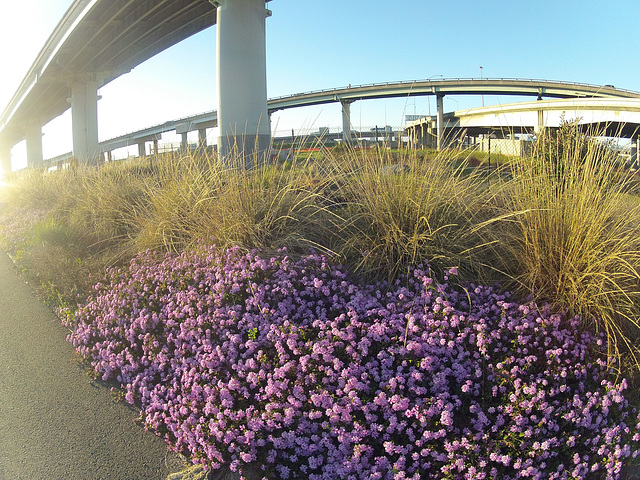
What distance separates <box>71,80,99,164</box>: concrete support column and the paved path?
101 feet

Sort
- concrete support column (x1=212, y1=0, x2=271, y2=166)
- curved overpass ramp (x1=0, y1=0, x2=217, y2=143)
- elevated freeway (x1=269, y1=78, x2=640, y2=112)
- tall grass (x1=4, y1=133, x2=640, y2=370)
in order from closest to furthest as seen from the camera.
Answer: tall grass (x1=4, y1=133, x2=640, y2=370) < concrete support column (x1=212, y1=0, x2=271, y2=166) < curved overpass ramp (x1=0, y1=0, x2=217, y2=143) < elevated freeway (x1=269, y1=78, x2=640, y2=112)

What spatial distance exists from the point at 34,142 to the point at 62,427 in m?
60.2

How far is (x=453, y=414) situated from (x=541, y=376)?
2.15 feet

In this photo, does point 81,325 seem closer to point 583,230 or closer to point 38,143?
point 583,230

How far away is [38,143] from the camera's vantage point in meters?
52.7

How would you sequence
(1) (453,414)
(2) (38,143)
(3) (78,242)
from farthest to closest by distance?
(2) (38,143), (3) (78,242), (1) (453,414)

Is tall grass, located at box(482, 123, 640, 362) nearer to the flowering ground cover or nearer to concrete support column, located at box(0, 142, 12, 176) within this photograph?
the flowering ground cover

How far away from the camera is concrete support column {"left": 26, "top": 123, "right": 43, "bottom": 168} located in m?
51.6

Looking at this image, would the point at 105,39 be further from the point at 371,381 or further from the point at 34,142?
the point at 34,142

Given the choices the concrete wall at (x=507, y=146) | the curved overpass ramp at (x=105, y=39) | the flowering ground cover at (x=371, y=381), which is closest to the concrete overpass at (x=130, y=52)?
the curved overpass ramp at (x=105, y=39)

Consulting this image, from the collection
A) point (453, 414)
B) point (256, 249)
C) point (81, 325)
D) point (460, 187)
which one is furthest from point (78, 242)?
point (453, 414)

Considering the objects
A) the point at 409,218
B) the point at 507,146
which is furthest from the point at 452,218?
the point at 507,146

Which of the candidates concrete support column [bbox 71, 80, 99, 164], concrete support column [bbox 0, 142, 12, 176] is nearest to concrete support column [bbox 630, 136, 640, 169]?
concrete support column [bbox 71, 80, 99, 164]

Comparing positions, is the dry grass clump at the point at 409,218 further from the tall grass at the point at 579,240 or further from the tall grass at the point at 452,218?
the tall grass at the point at 579,240
